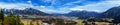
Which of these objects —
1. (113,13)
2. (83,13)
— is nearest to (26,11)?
(83,13)

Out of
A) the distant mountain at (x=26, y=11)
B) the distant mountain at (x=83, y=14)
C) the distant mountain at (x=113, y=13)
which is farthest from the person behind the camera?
the distant mountain at (x=26, y=11)

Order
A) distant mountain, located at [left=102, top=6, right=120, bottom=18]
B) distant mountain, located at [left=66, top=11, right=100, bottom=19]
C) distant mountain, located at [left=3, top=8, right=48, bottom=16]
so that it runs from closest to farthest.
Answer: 1. distant mountain, located at [left=102, top=6, right=120, bottom=18]
2. distant mountain, located at [left=66, top=11, right=100, bottom=19]
3. distant mountain, located at [left=3, top=8, right=48, bottom=16]

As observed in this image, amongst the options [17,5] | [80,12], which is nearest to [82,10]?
[80,12]

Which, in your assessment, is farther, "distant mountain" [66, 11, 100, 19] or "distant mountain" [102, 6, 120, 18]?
"distant mountain" [66, 11, 100, 19]

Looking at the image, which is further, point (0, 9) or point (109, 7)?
point (0, 9)

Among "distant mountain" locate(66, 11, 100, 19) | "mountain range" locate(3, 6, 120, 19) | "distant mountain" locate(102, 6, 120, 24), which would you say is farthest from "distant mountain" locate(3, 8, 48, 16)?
"distant mountain" locate(102, 6, 120, 24)

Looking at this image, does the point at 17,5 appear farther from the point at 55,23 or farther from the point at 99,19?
the point at 99,19

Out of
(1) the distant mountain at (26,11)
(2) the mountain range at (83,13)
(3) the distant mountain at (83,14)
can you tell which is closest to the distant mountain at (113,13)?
(2) the mountain range at (83,13)

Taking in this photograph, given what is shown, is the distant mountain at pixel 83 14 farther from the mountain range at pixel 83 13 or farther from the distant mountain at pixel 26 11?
the distant mountain at pixel 26 11

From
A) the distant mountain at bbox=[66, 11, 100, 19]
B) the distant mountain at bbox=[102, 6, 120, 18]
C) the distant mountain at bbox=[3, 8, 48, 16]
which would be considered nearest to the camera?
the distant mountain at bbox=[102, 6, 120, 18]

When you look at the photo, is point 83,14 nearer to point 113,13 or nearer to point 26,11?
point 113,13

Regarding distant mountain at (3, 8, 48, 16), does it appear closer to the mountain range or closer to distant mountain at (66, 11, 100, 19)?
the mountain range
